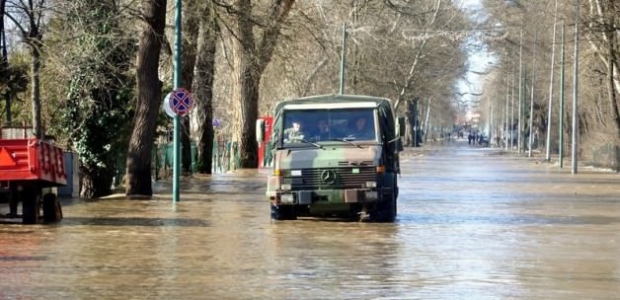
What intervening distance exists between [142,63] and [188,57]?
11.4 meters

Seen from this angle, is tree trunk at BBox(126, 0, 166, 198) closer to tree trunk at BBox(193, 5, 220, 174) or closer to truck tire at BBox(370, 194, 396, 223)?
truck tire at BBox(370, 194, 396, 223)

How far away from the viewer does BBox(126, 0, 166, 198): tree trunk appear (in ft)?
96.3

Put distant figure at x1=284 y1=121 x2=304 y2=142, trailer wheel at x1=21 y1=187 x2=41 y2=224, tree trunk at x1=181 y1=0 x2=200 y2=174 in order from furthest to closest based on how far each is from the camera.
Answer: tree trunk at x1=181 y1=0 x2=200 y2=174
distant figure at x1=284 y1=121 x2=304 y2=142
trailer wheel at x1=21 y1=187 x2=41 y2=224

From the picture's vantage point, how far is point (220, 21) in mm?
34094

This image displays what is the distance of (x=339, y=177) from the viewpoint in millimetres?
21672

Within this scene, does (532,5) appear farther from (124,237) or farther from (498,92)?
(124,237)

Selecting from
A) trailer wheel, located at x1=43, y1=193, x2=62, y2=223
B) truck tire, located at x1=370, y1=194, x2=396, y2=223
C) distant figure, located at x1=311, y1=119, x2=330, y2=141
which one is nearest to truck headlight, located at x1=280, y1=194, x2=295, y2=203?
distant figure, located at x1=311, y1=119, x2=330, y2=141

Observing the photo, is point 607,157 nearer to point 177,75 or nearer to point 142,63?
point 142,63

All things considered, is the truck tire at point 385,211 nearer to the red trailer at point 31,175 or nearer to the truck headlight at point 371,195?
the truck headlight at point 371,195

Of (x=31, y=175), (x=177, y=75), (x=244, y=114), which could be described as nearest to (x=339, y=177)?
(x=31, y=175)

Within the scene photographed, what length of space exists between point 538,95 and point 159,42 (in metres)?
64.9

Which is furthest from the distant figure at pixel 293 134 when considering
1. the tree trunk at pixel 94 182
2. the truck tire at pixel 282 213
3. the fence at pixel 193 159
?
the fence at pixel 193 159

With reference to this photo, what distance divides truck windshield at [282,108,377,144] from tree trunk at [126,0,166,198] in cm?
778

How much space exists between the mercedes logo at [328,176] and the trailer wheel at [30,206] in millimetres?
5438
